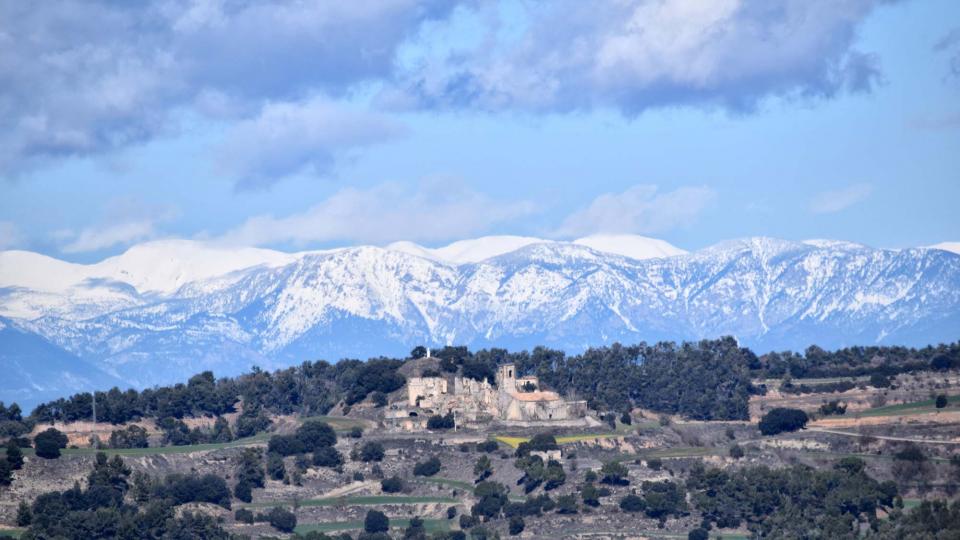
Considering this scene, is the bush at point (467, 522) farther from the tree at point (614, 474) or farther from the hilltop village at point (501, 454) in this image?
the tree at point (614, 474)

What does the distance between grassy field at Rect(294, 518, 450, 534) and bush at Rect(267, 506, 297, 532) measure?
23.0 inches

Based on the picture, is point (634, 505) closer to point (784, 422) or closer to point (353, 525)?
point (353, 525)

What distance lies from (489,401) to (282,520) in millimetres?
35885

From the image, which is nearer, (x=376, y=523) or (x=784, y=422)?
(x=376, y=523)

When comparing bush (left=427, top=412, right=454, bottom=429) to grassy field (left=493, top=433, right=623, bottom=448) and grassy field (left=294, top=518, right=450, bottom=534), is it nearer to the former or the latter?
grassy field (left=493, top=433, right=623, bottom=448)

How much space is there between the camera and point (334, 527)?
13788 cm

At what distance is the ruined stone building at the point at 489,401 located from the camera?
544 ft

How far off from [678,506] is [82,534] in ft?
139

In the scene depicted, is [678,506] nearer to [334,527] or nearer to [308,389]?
[334,527]

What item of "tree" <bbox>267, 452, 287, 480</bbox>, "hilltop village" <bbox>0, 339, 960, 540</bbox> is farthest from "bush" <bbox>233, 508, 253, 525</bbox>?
"tree" <bbox>267, 452, 287, 480</bbox>

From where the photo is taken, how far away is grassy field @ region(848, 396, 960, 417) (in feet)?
530

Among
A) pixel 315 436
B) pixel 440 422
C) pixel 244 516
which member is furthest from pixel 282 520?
pixel 440 422

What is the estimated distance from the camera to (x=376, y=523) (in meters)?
135

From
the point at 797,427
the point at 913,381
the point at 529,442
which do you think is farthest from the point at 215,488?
the point at 913,381
